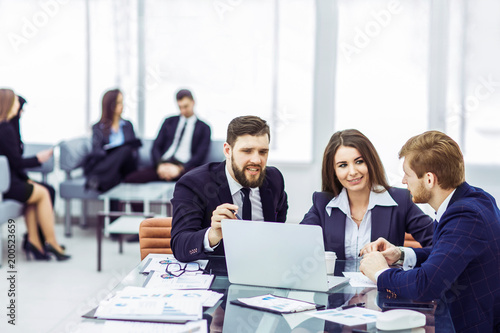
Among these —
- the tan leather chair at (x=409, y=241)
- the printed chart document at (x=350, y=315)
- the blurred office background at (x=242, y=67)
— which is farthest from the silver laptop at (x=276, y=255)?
the blurred office background at (x=242, y=67)

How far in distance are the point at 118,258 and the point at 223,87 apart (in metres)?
2.28

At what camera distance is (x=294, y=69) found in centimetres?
667

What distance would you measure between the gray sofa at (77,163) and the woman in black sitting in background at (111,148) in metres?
0.11

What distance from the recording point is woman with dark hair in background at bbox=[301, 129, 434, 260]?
2.71m

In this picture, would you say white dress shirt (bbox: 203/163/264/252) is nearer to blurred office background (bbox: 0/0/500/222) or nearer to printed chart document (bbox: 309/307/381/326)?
printed chart document (bbox: 309/307/381/326)

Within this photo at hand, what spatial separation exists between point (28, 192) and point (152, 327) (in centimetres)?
387

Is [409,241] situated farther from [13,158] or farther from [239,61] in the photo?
[239,61]

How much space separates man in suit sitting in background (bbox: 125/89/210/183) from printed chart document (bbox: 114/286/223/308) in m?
4.02

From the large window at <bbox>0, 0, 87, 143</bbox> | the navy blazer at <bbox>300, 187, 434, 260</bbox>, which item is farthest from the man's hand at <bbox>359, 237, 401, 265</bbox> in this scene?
the large window at <bbox>0, 0, 87, 143</bbox>

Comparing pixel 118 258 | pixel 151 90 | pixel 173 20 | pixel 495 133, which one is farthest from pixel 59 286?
pixel 495 133

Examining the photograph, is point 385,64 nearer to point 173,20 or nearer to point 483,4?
point 483,4

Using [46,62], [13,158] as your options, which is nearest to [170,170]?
[13,158]

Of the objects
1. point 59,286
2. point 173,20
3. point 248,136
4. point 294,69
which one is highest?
point 173,20

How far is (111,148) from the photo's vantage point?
602 cm
